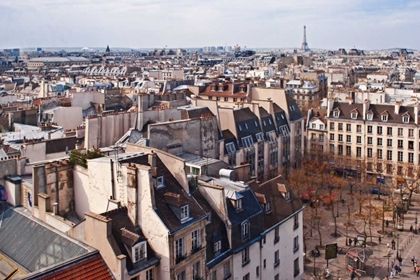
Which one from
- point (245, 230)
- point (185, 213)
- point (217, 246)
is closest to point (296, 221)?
point (245, 230)

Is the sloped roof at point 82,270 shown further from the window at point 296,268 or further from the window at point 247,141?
the window at point 247,141

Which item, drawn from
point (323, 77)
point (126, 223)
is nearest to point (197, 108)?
point (126, 223)

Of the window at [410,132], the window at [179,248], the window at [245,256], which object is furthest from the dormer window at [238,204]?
the window at [410,132]

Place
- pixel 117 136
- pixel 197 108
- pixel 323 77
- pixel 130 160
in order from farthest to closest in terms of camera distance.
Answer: pixel 323 77 → pixel 197 108 → pixel 117 136 → pixel 130 160

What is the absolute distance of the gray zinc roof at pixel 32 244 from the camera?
20.8 meters

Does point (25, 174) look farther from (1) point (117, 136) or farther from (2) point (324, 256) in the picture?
(2) point (324, 256)

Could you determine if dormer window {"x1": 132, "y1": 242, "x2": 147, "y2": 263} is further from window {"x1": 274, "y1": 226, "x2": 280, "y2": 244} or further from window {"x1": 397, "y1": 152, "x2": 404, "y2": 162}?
window {"x1": 397, "y1": 152, "x2": 404, "y2": 162}

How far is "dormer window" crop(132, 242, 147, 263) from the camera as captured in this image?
21016 millimetres

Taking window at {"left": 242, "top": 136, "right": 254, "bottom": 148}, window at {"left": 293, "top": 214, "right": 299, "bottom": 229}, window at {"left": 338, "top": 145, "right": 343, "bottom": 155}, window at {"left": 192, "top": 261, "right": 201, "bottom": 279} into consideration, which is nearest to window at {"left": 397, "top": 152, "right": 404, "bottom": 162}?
window at {"left": 338, "top": 145, "right": 343, "bottom": 155}

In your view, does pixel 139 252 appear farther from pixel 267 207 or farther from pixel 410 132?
pixel 410 132

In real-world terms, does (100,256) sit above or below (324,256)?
above

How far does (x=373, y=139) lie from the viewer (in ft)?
216

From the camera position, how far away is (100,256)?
66.2ft

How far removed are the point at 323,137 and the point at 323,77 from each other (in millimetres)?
67557
